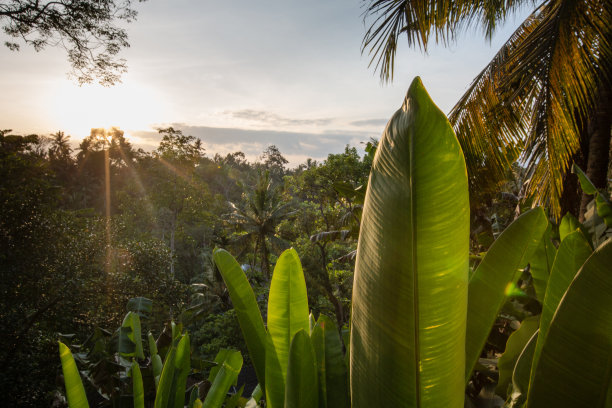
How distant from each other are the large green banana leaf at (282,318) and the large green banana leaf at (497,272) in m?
0.43

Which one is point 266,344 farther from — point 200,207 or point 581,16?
point 200,207

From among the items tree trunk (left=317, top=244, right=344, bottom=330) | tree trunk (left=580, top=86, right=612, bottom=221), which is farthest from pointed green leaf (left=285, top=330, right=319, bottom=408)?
tree trunk (left=317, top=244, right=344, bottom=330)

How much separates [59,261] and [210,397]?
11.6m

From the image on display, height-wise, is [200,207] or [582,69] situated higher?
[582,69]

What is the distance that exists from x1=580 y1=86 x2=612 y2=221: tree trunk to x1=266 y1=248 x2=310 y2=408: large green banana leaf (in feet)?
12.8

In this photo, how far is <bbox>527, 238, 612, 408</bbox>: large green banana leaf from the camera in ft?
1.52

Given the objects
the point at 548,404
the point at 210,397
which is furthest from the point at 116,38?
the point at 548,404

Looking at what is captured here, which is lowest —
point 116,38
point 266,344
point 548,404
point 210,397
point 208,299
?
point 208,299

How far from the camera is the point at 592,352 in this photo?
50 cm

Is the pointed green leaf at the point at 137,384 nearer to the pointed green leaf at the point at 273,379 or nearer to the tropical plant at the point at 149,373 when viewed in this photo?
the tropical plant at the point at 149,373

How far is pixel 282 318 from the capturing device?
95cm

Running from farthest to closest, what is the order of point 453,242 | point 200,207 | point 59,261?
point 200,207 → point 59,261 → point 453,242

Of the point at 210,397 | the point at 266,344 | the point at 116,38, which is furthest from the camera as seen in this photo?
the point at 116,38

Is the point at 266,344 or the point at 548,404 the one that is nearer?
the point at 548,404
